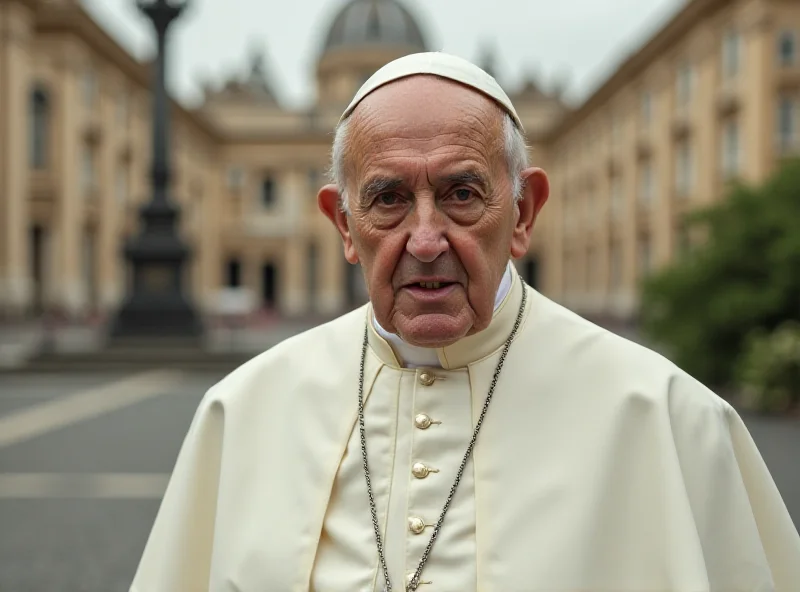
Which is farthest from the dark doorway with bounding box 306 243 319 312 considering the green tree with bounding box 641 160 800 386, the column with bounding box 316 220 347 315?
the green tree with bounding box 641 160 800 386

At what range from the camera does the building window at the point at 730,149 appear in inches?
1053

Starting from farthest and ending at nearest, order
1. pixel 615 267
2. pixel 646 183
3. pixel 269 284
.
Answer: pixel 269 284 → pixel 615 267 → pixel 646 183

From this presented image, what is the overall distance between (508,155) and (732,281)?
10.9m

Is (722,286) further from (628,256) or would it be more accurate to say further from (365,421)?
(628,256)

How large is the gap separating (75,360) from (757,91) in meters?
17.8

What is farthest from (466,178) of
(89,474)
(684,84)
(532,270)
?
(532,270)

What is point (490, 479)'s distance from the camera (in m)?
1.78

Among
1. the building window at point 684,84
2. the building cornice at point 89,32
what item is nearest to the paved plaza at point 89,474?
the building cornice at point 89,32

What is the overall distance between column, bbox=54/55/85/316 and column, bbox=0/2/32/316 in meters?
2.69

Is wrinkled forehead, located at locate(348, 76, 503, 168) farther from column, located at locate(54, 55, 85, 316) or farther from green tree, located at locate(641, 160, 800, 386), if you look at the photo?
column, located at locate(54, 55, 85, 316)

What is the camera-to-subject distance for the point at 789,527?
185 centimetres

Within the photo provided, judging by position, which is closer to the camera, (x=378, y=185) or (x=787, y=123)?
(x=378, y=185)

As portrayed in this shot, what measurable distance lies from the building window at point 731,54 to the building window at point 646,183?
8.16 metres

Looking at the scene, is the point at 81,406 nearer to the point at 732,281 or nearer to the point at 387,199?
the point at 732,281
